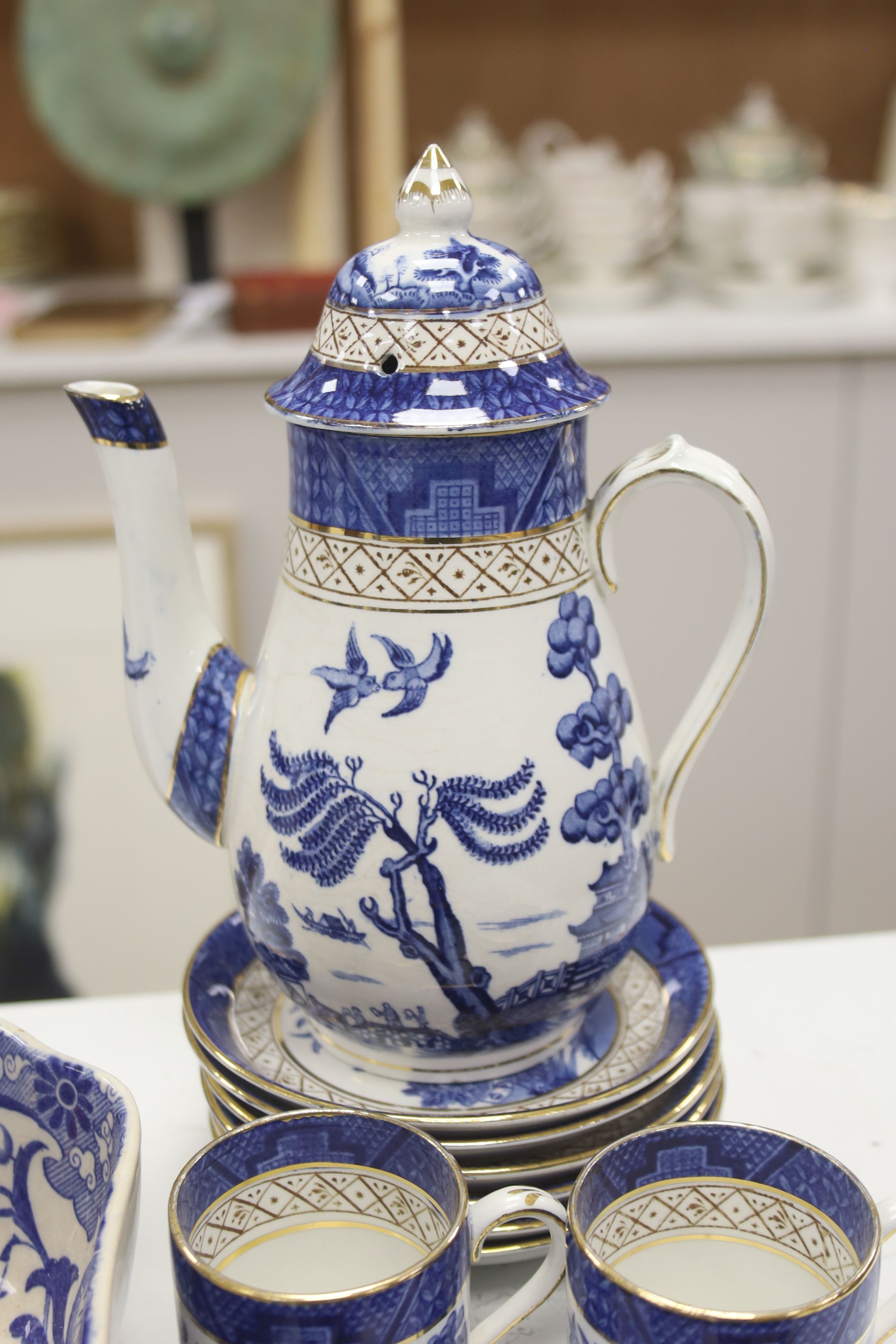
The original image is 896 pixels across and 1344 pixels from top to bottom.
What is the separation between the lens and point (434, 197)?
0.51 m

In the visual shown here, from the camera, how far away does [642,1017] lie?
0.60 m

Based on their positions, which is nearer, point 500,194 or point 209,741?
point 209,741

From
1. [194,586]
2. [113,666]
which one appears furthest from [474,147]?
[194,586]

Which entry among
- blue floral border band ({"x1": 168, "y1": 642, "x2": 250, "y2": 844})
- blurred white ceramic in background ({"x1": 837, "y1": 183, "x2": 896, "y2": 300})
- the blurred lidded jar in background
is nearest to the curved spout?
blue floral border band ({"x1": 168, "y1": 642, "x2": 250, "y2": 844})

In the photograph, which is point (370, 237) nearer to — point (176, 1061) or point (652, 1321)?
point (176, 1061)

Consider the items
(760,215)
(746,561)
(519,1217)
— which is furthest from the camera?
(760,215)

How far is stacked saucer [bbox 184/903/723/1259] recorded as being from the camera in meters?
0.51

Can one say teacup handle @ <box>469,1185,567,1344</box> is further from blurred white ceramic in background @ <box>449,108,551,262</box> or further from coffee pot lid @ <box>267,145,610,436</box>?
blurred white ceramic in background @ <box>449,108,551,262</box>

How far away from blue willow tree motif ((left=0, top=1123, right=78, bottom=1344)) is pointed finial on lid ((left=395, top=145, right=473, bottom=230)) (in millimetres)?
344

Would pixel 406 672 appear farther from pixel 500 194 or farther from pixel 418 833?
pixel 500 194

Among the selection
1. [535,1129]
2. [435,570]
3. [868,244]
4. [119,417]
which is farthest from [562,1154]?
[868,244]

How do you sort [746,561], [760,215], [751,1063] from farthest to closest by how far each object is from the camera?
1. [760,215]
2. [751,1063]
3. [746,561]

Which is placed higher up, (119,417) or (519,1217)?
(119,417)

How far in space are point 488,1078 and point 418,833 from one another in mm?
133
